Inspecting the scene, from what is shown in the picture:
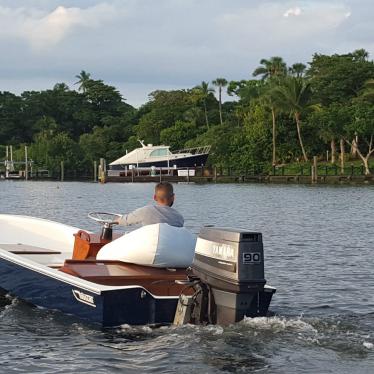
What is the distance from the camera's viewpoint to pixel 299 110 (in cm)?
7450

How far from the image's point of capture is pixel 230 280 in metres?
8.97

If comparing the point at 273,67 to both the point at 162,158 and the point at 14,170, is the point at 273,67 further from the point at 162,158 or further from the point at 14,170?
the point at 14,170

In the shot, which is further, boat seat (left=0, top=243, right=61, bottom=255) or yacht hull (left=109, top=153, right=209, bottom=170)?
yacht hull (left=109, top=153, right=209, bottom=170)

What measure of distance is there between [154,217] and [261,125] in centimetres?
6888

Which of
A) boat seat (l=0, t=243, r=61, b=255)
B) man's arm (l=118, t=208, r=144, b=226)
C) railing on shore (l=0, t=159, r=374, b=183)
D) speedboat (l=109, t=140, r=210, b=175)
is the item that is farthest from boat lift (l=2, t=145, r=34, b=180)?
man's arm (l=118, t=208, r=144, b=226)

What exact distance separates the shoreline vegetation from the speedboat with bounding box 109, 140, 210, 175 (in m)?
1.40

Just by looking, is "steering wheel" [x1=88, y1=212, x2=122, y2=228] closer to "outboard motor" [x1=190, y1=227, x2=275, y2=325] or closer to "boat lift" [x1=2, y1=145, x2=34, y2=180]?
"outboard motor" [x1=190, y1=227, x2=275, y2=325]

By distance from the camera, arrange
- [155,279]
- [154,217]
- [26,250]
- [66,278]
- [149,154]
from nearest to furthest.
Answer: [155,279] → [66,278] → [154,217] → [26,250] → [149,154]

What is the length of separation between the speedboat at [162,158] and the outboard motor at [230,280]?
7565 centimetres

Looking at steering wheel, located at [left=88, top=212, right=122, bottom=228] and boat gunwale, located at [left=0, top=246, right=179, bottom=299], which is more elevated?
steering wheel, located at [left=88, top=212, right=122, bottom=228]

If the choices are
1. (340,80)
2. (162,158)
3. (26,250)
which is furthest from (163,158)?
(26,250)

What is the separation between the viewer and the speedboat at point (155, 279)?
29.7 feet

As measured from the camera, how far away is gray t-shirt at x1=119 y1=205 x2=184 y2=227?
10.5 metres

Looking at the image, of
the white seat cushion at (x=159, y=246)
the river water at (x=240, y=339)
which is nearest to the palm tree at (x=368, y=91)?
the river water at (x=240, y=339)
